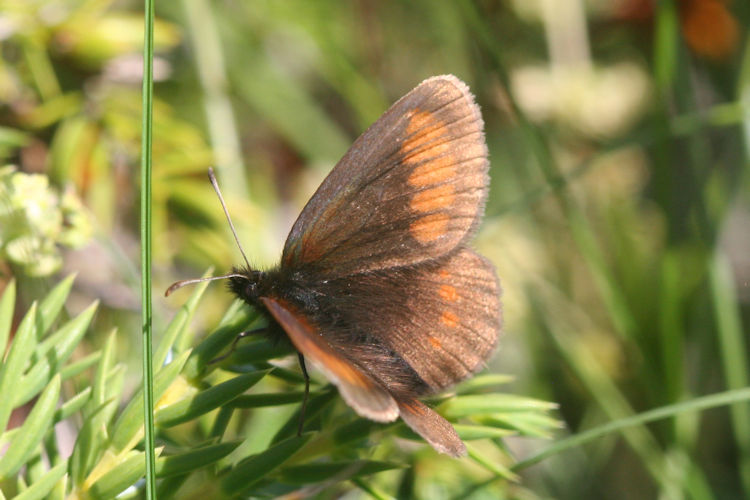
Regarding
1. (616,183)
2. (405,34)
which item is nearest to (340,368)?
(616,183)

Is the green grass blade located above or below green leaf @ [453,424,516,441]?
below

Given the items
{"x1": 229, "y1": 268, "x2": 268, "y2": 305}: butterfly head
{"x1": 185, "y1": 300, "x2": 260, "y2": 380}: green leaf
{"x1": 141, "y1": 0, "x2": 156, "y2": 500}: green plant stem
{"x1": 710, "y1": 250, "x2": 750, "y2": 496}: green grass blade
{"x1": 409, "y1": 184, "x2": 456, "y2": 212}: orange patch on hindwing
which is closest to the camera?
{"x1": 141, "y1": 0, "x2": 156, "y2": 500}: green plant stem

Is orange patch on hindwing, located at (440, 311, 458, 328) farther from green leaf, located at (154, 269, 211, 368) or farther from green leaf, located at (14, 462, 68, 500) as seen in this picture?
green leaf, located at (14, 462, 68, 500)

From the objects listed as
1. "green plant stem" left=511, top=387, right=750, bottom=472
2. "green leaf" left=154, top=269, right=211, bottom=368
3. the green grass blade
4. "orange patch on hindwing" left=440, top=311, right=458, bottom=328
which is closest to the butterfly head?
"green leaf" left=154, top=269, right=211, bottom=368

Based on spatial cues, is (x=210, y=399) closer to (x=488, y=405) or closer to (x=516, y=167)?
(x=488, y=405)

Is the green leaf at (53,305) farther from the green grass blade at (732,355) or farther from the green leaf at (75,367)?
the green grass blade at (732,355)
